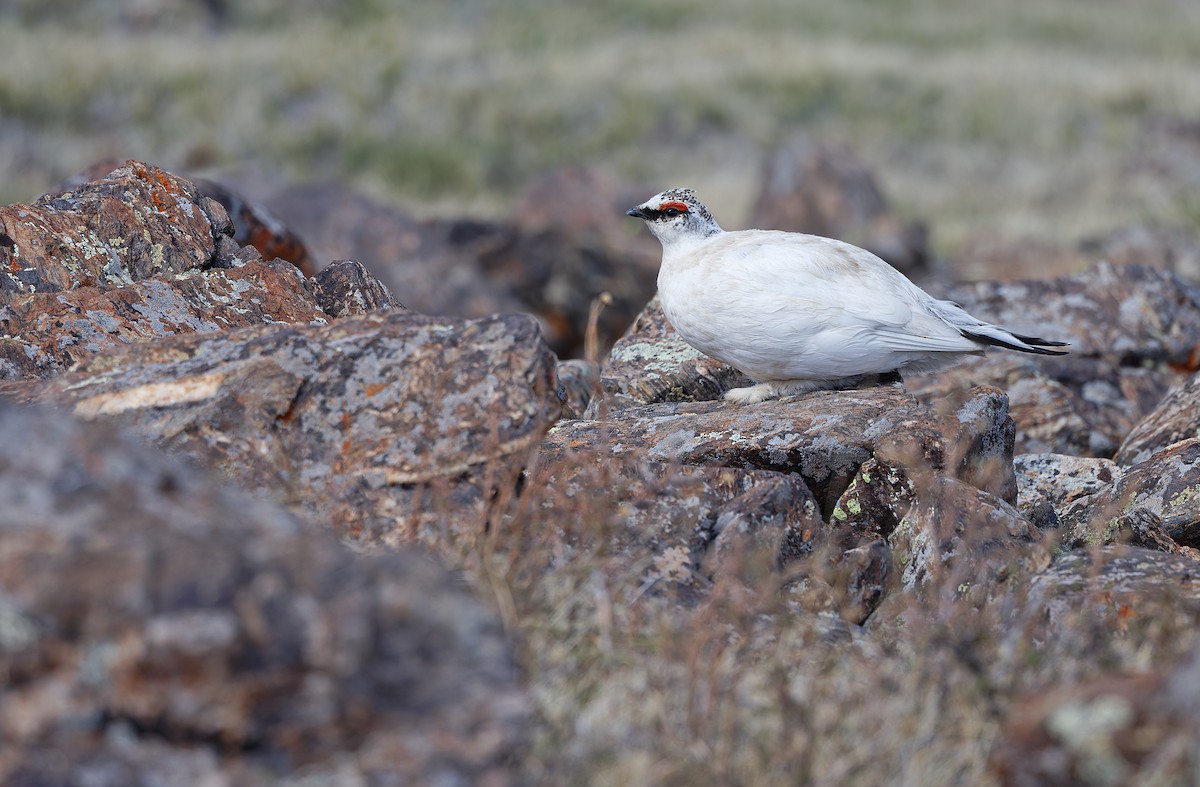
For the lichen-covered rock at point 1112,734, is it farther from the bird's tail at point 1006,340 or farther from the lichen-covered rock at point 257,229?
the lichen-covered rock at point 257,229

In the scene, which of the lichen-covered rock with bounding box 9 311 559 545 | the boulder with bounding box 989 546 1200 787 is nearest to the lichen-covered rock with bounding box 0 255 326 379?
the lichen-covered rock with bounding box 9 311 559 545

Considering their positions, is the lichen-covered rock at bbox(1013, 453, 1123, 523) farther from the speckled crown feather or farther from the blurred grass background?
the blurred grass background

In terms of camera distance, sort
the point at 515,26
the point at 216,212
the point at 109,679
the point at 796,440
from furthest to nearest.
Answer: the point at 515,26 → the point at 216,212 → the point at 796,440 → the point at 109,679

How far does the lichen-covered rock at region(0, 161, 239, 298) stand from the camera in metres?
4.73

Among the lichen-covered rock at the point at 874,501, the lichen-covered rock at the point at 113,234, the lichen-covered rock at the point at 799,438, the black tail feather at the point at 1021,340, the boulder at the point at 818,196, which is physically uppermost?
the lichen-covered rock at the point at 113,234

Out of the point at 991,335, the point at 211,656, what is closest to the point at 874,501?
the point at 991,335

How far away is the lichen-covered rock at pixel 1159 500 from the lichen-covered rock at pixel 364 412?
6.64 feet

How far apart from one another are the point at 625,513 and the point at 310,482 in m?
0.95

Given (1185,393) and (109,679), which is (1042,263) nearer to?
(1185,393)

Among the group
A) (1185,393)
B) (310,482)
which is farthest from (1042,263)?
(310,482)

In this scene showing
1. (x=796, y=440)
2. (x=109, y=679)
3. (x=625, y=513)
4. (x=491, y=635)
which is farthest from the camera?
(x=796, y=440)

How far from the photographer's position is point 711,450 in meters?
4.36

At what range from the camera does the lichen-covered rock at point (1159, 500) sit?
4.36 m

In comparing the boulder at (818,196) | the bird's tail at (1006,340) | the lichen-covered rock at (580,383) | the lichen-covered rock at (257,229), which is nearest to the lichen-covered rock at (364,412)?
the lichen-covered rock at (580,383)
